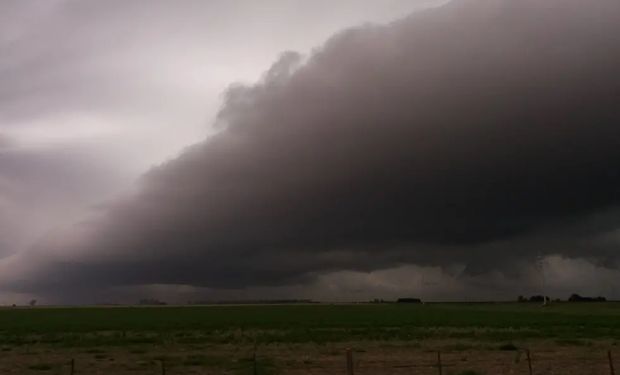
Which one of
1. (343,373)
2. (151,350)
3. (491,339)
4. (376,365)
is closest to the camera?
(343,373)

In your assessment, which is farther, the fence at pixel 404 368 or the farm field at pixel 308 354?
the farm field at pixel 308 354

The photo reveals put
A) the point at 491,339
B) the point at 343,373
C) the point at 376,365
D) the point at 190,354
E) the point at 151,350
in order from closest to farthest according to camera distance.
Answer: the point at 343,373, the point at 376,365, the point at 190,354, the point at 151,350, the point at 491,339

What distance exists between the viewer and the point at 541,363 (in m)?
59.0

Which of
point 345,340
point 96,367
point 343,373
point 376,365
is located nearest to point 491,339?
point 345,340

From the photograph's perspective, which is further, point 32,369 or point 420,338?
point 420,338

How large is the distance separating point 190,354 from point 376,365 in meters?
22.8

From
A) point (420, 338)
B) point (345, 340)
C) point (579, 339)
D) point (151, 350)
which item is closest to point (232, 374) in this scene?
point (151, 350)

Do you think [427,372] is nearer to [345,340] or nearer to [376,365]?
[376,365]

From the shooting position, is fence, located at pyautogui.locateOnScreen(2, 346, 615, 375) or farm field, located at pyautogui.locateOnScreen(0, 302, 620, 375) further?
farm field, located at pyautogui.locateOnScreen(0, 302, 620, 375)

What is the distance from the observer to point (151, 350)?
76.6 meters

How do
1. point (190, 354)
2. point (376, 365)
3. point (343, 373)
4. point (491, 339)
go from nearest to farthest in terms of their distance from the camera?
point (343, 373) < point (376, 365) < point (190, 354) < point (491, 339)

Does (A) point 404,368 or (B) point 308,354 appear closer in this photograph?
(A) point 404,368

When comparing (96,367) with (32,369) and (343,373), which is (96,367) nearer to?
(32,369)

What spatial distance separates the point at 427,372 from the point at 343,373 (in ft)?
21.8
